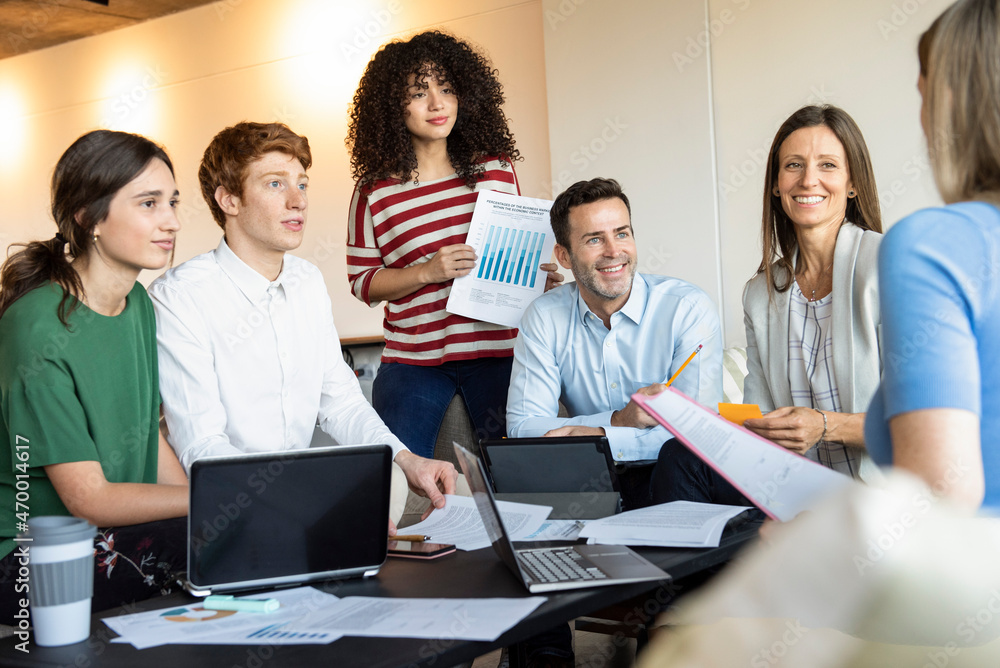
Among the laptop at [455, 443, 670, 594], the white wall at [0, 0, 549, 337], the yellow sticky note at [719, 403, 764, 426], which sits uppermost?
the white wall at [0, 0, 549, 337]

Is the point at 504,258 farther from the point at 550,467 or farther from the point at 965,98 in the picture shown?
the point at 965,98

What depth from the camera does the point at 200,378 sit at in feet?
6.42

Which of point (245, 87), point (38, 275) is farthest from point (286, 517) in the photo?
point (245, 87)

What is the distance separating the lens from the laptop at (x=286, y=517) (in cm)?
125

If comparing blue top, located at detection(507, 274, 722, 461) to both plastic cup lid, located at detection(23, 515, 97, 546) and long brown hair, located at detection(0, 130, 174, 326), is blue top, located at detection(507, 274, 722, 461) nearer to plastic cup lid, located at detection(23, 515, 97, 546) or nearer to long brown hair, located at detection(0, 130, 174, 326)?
Answer: long brown hair, located at detection(0, 130, 174, 326)

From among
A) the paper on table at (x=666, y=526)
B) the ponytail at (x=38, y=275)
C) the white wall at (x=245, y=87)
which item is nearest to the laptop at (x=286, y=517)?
the paper on table at (x=666, y=526)

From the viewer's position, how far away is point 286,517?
51.0 inches

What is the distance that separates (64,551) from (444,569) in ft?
1.78

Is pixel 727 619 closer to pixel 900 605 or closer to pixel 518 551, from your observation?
pixel 900 605

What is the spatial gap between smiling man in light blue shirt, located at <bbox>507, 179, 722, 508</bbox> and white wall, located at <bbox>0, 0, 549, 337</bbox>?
2.24 meters

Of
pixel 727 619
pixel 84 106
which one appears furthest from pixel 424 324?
pixel 84 106

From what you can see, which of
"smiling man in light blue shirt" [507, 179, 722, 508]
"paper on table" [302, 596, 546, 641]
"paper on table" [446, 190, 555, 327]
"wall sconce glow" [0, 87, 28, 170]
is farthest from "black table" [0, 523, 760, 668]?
"wall sconce glow" [0, 87, 28, 170]

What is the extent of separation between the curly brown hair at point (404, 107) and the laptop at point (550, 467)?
1289 mm

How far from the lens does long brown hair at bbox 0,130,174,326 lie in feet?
5.63
